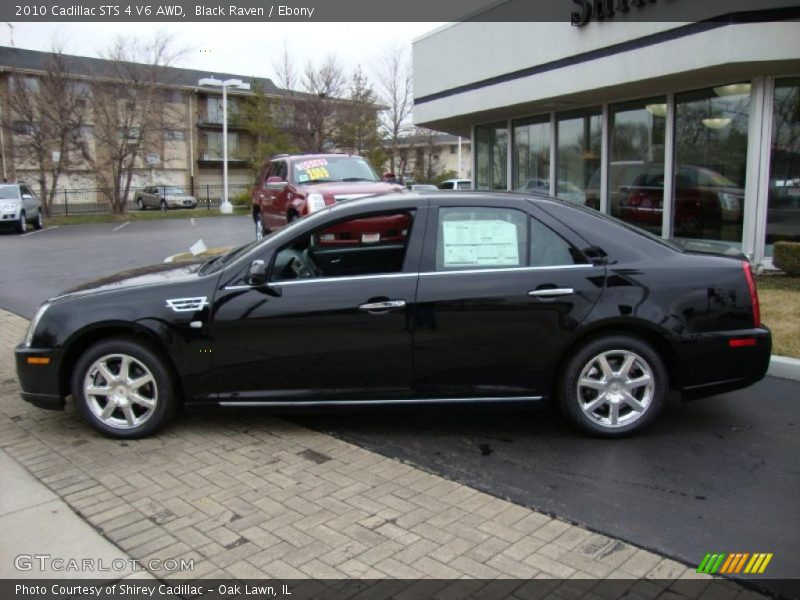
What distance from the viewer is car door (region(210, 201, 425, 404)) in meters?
4.51

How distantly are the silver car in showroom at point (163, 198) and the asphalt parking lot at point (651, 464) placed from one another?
38595 millimetres

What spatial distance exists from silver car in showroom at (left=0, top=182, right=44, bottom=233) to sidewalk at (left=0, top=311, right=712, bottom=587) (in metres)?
20.9

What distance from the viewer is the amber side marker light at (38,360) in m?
4.63

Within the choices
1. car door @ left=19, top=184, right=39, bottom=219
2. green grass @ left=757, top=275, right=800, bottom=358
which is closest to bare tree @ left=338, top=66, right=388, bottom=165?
car door @ left=19, top=184, right=39, bottom=219

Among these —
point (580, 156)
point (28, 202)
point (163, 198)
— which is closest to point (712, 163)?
point (580, 156)

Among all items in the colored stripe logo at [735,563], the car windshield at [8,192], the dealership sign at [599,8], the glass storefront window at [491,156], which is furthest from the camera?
the car windshield at [8,192]

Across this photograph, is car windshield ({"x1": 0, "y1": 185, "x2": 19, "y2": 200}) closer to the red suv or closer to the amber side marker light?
the red suv

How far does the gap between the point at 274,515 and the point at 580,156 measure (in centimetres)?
1237

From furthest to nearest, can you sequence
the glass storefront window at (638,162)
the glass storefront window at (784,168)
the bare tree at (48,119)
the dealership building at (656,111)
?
the bare tree at (48,119), the glass storefront window at (638,162), the glass storefront window at (784,168), the dealership building at (656,111)

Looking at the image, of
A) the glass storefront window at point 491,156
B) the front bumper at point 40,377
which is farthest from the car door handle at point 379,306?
the glass storefront window at point 491,156

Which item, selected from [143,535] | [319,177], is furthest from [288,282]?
[319,177]

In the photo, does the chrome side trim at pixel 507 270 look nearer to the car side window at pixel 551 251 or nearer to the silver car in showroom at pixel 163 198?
the car side window at pixel 551 251

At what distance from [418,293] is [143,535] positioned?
2114mm

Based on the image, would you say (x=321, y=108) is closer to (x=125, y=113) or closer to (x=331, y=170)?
(x=125, y=113)
